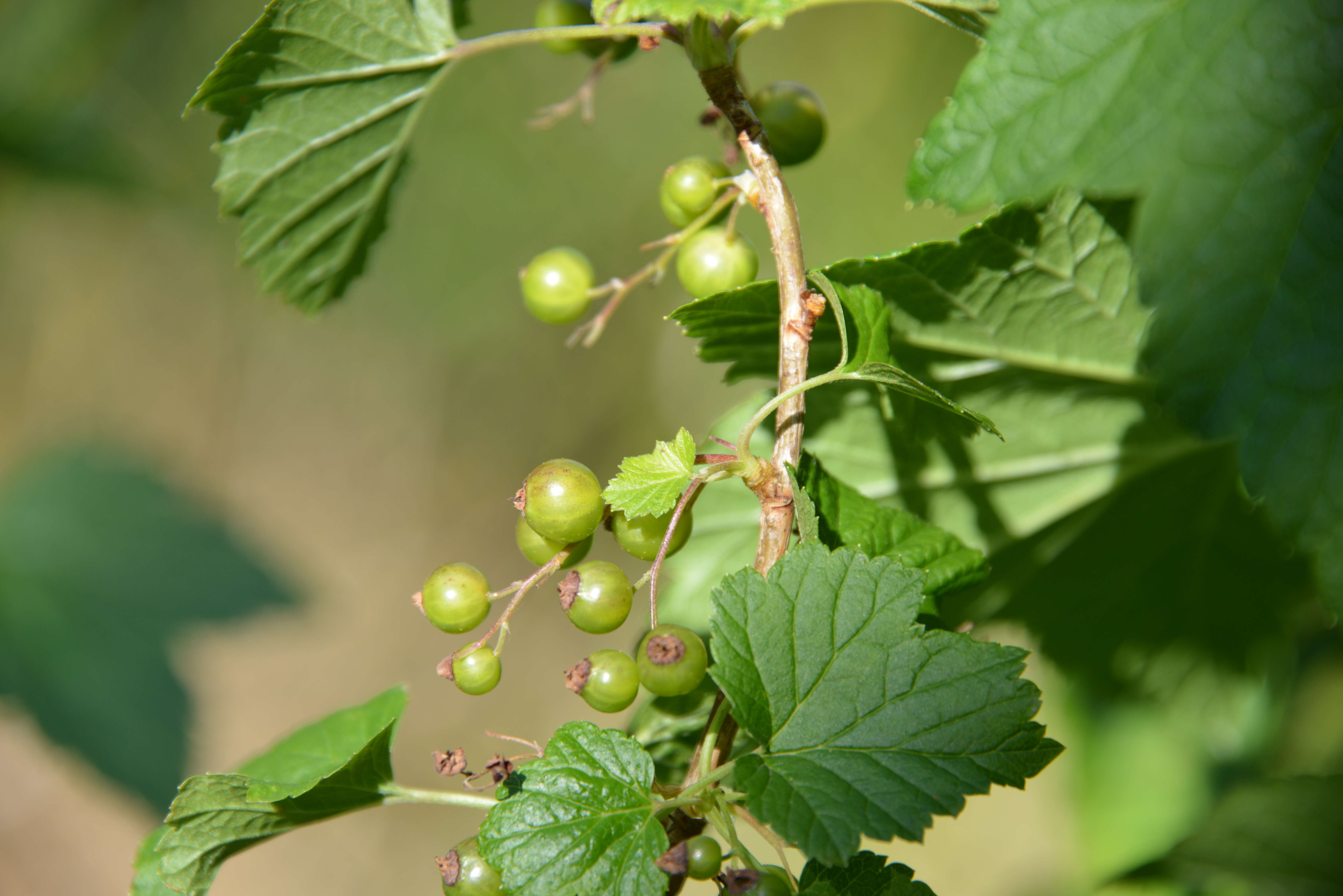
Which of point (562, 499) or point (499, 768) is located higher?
point (562, 499)

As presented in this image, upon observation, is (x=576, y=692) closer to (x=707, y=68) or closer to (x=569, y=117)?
(x=707, y=68)

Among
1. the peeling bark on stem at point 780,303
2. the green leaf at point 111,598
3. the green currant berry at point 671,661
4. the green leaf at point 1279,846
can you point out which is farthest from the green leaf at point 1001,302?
the green leaf at point 111,598

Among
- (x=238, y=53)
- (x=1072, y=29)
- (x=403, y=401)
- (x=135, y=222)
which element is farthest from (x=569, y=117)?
(x=1072, y=29)

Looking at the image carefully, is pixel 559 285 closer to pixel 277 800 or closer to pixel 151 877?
pixel 277 800

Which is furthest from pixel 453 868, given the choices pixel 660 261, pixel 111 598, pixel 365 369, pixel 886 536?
pixel 365 369

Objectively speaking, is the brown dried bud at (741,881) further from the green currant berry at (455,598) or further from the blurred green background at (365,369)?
the blurred green background at (365,369)
